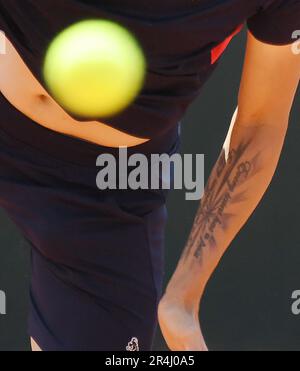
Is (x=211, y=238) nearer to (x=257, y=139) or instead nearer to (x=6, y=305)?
(x=257, y=139)

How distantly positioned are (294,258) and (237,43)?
2.29 feet

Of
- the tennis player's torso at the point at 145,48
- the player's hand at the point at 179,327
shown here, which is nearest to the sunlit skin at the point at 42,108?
the tennis player's torso at the point at 145,48

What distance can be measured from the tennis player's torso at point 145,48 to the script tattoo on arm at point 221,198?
152mm

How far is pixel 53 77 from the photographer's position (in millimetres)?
1334

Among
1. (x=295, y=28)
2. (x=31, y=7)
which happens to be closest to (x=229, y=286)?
(x=295, y=28)

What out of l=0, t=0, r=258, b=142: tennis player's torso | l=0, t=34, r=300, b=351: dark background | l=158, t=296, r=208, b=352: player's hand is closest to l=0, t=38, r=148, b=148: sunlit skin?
l=0, t=0, r=258, b=142: tennis player's torso

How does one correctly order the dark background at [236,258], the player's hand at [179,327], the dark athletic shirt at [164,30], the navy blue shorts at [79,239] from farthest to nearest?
the dark background at [236,258]
the navy blue shorts at [79,239]
the player's hand at [179,327]
the dark athletic shirt at [164,30]

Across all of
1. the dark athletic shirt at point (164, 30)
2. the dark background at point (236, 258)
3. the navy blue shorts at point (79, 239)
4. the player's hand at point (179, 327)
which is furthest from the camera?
the dark background at point (236, 258)

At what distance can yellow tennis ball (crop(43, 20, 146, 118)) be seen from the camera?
129 cm

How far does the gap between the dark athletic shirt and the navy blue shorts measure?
17cm

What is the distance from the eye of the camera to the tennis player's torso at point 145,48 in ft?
4.12

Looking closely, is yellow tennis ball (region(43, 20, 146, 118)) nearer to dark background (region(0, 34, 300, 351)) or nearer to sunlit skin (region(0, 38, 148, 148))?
sunlit skin (region(0, 38, 148, 148))

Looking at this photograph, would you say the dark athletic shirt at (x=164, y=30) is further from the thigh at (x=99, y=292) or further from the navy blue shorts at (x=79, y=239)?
the thigh at (x=99, y=292)

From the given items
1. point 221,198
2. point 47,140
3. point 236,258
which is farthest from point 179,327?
point 236,258
